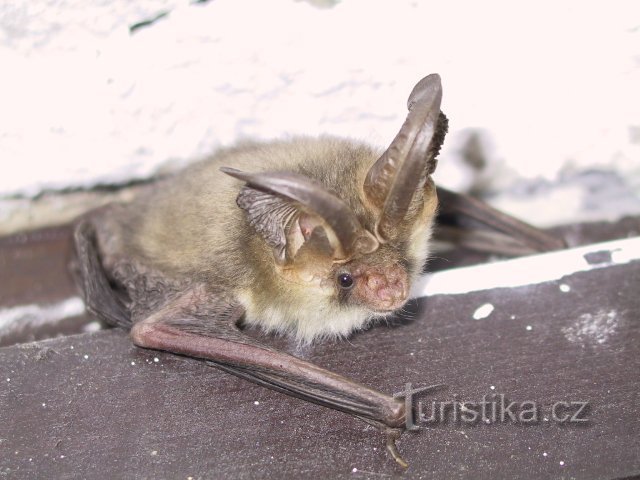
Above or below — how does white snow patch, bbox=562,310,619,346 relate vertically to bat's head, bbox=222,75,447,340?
below

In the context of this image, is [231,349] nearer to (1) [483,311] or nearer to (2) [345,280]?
(2) [345,280]

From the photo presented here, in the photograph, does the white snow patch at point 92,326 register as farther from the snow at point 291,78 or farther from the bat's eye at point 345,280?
the bat's eye at point 345,280

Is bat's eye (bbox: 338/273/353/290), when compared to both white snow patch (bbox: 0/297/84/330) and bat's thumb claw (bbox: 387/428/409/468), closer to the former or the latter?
bat's thumb claw (bbox: 387/428/409/468)

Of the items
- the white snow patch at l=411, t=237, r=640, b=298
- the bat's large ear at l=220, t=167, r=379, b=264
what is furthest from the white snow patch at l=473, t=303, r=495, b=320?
the bat's large ear at l=220, t=167, r=379, b=264

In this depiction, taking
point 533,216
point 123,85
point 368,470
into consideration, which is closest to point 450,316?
point 368,470

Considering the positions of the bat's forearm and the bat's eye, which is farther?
the bat's eye

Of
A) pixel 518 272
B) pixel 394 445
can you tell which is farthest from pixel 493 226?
pixel 394 445
